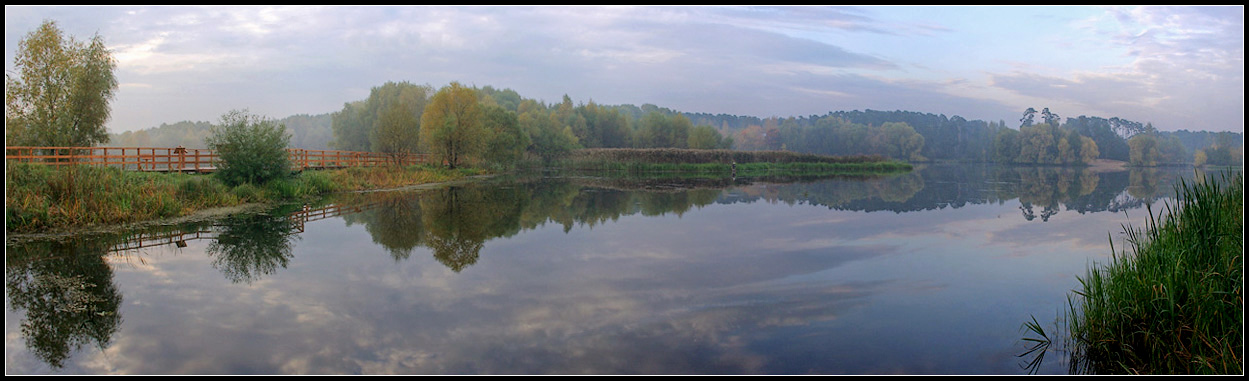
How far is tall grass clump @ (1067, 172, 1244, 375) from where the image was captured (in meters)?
4.86

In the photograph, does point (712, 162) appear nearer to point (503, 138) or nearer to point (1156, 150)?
point (503, 138)

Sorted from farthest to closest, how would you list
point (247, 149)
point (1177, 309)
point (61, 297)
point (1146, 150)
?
point (1146, 150), point (247, 149), point (61, 297), point (1177, 309)

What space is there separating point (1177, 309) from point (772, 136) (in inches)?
5062

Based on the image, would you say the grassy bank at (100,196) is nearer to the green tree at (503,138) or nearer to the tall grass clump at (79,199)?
the tall grass clump at (79,199)

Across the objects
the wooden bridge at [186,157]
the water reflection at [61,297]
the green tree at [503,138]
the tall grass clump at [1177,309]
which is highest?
the green tree at [503,138]

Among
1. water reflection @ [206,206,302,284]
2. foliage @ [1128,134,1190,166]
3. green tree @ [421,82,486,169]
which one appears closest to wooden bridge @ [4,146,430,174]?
green tree @ [421,82,486,169]

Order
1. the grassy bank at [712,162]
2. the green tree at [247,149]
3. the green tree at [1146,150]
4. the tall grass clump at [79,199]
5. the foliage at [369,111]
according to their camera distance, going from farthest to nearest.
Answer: the green tree at [1146,150], the foliage at [369,111], the grassy bank at [712,162], the green tree at [247,149], the tall grass clump at [79,199]

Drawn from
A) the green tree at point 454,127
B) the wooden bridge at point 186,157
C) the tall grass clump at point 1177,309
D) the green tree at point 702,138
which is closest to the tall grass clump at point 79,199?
the wooden bridge at point 186,157

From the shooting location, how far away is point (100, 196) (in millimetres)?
13047

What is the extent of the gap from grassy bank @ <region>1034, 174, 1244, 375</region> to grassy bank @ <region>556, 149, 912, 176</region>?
4476 centimetres

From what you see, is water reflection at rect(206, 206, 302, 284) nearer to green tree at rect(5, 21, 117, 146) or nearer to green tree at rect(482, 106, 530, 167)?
green tree at rect(5, 21, 117, 146)

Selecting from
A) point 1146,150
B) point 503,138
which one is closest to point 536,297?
point 503,138

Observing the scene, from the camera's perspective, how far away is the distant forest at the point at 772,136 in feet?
214

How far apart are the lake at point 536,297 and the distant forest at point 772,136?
26.5 meters
